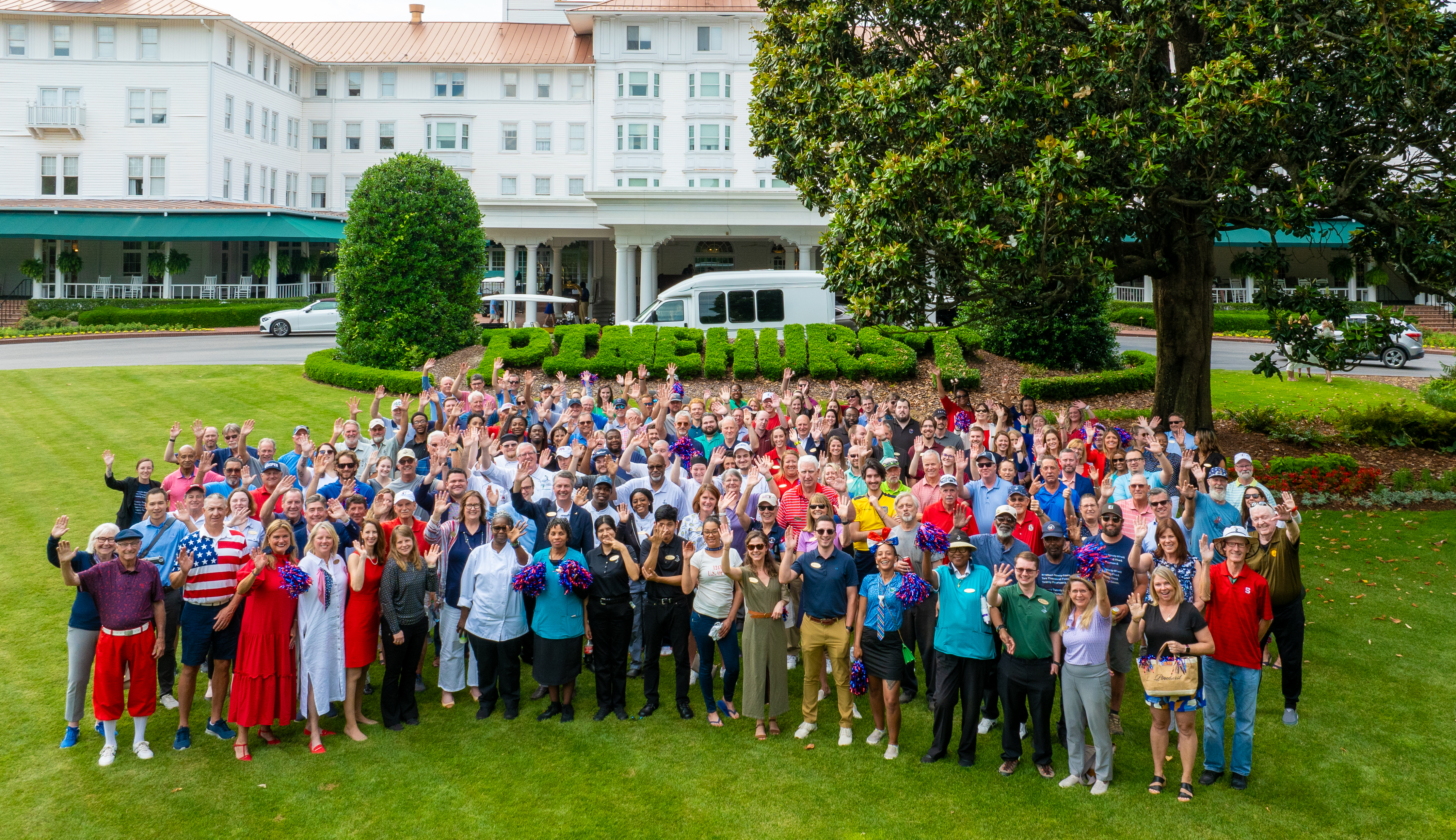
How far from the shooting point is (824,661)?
27.5 ft

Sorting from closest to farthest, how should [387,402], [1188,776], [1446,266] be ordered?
[1188,776] < [1446,266] < [387,402]

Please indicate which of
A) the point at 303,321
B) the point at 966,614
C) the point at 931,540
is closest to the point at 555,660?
the point at 931,540

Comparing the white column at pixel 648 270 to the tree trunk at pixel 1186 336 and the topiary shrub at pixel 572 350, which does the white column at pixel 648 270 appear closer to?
the topiary shrub at pixel 572 350

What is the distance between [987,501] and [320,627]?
605 cm

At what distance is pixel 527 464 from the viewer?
9836 millimetres

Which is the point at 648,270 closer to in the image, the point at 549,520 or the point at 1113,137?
the point at 1113,137

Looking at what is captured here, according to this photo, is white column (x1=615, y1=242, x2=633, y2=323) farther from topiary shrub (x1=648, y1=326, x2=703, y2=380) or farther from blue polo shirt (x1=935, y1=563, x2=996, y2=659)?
blue polo shirt (x1=935, y1=563, x2=996, y2=659)

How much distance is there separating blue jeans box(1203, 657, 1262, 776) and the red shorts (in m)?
8.10

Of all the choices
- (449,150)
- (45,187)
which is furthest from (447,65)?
(45,187)

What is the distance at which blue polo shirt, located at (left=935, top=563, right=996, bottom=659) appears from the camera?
24.9 ft

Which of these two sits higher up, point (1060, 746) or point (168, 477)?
point (168, 477)

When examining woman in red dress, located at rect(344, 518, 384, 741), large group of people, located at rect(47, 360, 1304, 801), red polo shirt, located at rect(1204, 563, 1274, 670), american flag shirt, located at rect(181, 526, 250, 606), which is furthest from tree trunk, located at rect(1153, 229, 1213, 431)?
american flag shirt, located at rect(181, 526, 250, 606)

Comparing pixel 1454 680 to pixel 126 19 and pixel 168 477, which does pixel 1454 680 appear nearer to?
pixel 168 477

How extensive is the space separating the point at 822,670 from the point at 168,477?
7101 mm
